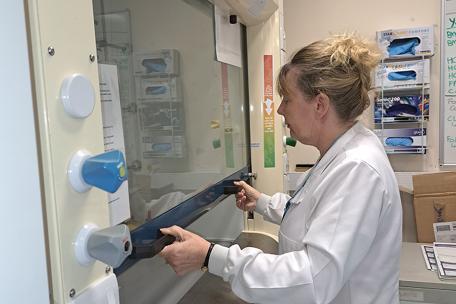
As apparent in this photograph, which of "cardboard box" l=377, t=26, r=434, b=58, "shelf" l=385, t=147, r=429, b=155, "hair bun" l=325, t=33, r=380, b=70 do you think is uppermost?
"cardboard box" l=377, t=26, r=434, b=58

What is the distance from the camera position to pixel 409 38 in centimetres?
236

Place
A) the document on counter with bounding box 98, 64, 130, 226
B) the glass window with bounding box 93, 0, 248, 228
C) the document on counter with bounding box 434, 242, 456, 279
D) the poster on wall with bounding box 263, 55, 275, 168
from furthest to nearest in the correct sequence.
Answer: the document on counter with bounding box 434, 242, 456, 279
the poster on wall with bounding box 263, 55, 275, 168
the glass window with bounding box 93, 0, 248, 228
the document on counter with bounding box 98, 64, 130, 226

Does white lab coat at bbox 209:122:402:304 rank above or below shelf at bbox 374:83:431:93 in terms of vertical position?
below

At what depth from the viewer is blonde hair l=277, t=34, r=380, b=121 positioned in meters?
0.92

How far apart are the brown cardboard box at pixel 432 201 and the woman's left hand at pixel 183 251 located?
1912 mm

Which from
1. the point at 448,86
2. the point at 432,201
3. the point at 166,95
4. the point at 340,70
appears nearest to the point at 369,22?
the point at 448,86

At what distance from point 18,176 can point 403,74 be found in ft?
8.05

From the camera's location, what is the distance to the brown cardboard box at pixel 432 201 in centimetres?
224

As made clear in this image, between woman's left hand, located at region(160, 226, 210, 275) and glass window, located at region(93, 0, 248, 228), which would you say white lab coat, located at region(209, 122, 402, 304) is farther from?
glass window, located at region(93, 0, 248, 228)

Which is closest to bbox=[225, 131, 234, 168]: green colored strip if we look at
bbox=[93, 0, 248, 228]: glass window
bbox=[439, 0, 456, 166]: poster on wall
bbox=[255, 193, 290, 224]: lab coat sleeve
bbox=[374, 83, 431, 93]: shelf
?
bbox=[93, 0, 248, 228]: glass window

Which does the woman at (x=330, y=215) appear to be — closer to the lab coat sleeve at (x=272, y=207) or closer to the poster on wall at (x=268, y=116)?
the lab coat sleeve at (x=272, y=207)

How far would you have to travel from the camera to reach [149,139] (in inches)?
32.2

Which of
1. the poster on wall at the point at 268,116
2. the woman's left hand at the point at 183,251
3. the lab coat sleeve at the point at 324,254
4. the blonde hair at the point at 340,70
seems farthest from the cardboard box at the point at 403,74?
the woman's left hand at the point at 183,251

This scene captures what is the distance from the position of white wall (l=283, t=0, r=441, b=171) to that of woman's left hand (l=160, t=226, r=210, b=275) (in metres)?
1.80
